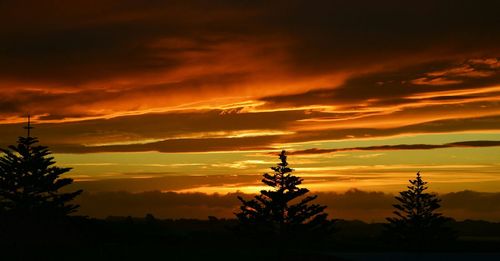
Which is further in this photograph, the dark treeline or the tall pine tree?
the tall pine tree

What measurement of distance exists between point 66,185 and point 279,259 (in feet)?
174

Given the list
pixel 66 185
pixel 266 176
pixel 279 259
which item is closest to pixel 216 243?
pixel 279 259

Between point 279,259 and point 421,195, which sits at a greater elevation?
point 421,195

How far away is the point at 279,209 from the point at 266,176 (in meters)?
4.23

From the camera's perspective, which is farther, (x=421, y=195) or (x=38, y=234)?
(x=421, y=195)

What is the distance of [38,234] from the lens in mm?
42781

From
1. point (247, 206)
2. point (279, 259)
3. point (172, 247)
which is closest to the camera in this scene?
point (279, 259)

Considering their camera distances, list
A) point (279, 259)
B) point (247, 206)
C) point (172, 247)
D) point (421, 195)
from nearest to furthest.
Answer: point (279, 259)
point (172, 247)
point (247, 206)
point (421, 195)

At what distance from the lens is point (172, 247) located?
36375 mm

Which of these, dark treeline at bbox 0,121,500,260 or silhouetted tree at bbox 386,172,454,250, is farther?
silhouetted tree at bbox 386,172,454,250

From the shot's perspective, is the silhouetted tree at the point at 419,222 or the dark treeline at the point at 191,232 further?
the silhouetted tree at the point at 419,222

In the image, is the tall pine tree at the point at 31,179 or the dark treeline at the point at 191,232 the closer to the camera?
the dark treeline at the point at 191,232

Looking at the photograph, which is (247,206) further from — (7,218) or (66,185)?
(7,218)

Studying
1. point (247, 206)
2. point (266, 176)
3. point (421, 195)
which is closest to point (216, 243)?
point (266, 176)
